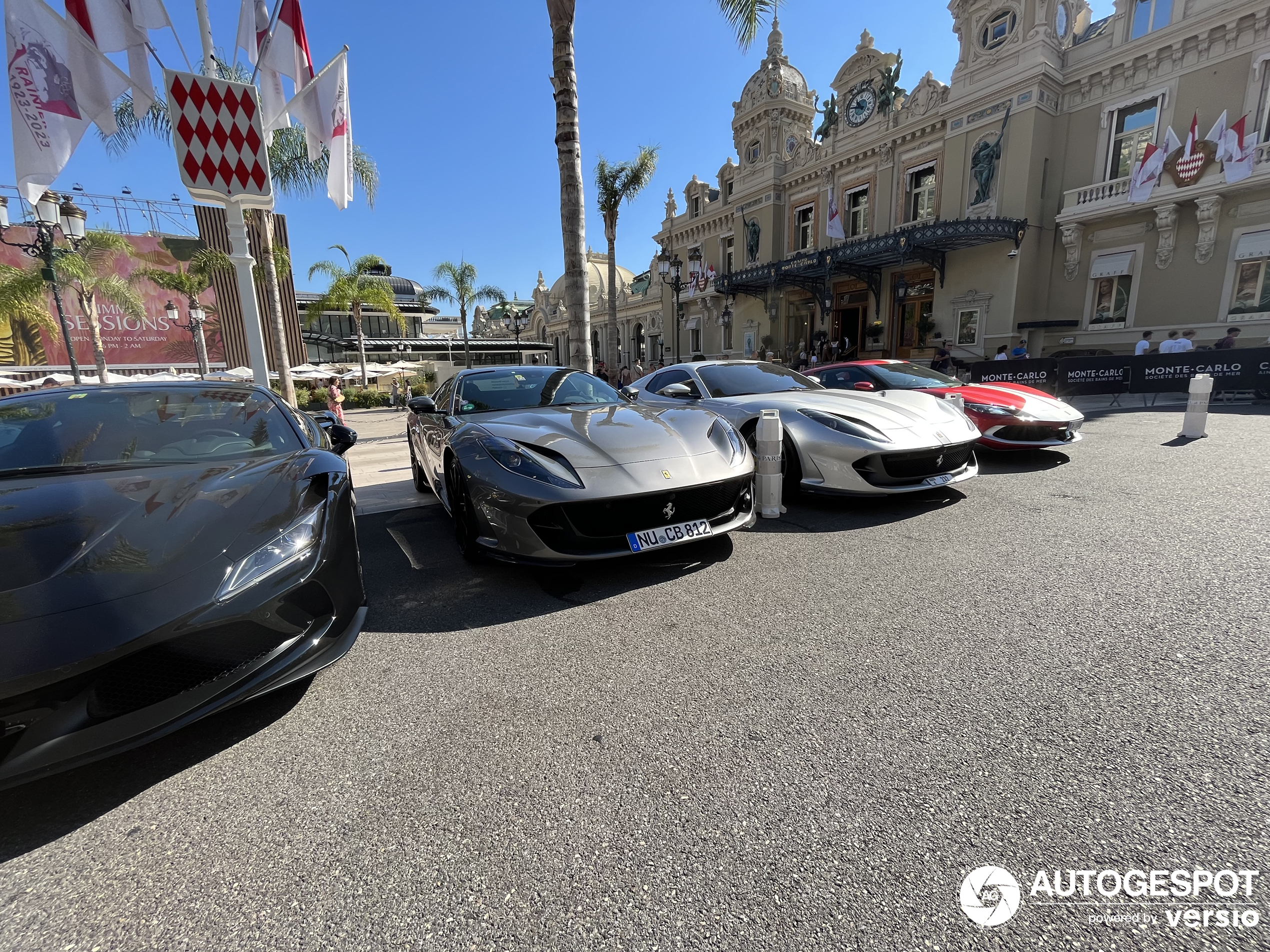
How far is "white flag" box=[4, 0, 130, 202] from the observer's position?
17.2 feet

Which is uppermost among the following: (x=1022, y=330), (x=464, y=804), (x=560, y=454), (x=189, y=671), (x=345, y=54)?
(x=345, y=54)

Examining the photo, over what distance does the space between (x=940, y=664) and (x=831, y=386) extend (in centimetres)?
480

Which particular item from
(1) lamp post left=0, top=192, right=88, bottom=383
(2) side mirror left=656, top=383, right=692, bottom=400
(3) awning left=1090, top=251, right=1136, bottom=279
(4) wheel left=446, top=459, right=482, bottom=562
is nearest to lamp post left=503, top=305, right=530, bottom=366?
(1) lamp post left=0, top=192, right=88, bottom=383

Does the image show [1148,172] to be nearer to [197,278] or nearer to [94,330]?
[94,330]

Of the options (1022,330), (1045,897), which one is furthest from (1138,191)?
(1045,897)

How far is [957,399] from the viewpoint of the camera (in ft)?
18.6

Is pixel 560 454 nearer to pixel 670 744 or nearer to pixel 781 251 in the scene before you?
pixel 670 744

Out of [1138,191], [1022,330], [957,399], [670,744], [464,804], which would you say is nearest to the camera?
[464,804]

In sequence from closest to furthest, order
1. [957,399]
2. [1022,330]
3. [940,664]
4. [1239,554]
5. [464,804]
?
1. [464,804]
2. [940,664]
3. [1239,554]
4. [957,399]
5. [1022,330]

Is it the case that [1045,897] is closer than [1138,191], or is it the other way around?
[1045,897]

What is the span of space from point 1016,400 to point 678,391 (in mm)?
3617

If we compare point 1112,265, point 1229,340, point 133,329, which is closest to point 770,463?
point 1229,340

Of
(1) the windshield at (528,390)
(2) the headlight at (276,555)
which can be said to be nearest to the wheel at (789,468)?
(1) the windshield at (528,390)

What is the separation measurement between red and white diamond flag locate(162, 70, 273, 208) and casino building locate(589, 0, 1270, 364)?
57.7 ft
